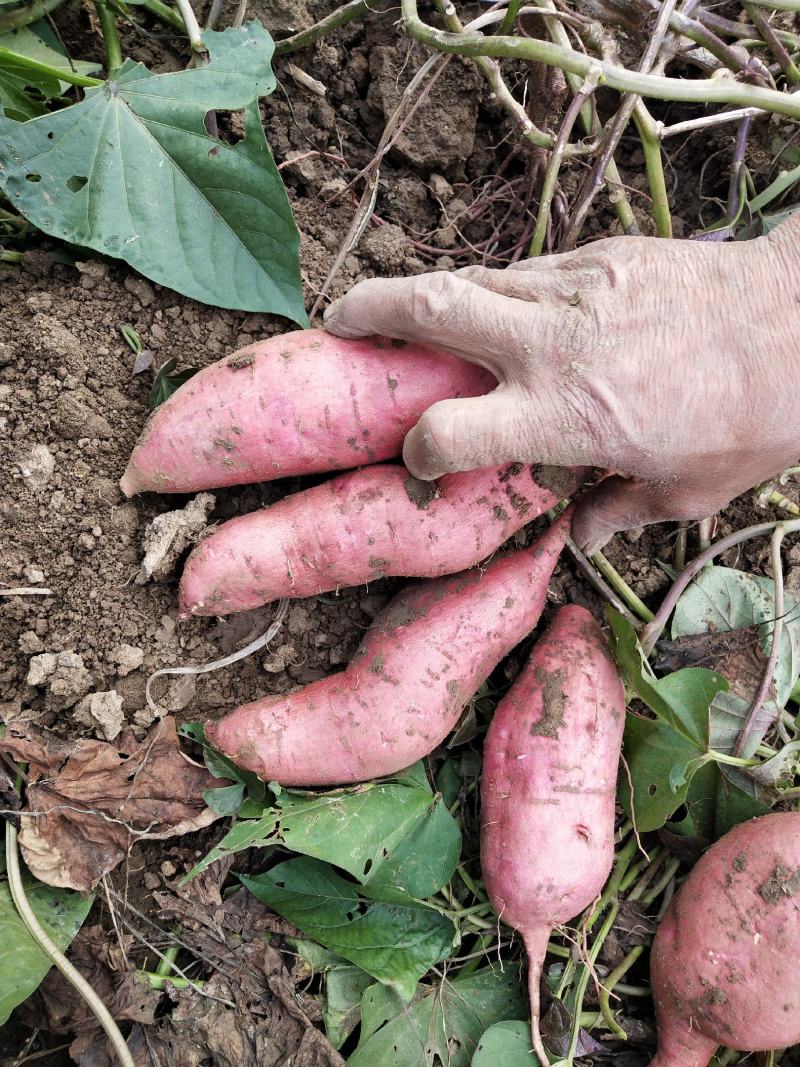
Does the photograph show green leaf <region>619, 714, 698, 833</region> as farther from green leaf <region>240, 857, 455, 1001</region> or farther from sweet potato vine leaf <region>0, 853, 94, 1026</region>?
sweet potato vine leaf <region>0, 853, 94, 1026</region>

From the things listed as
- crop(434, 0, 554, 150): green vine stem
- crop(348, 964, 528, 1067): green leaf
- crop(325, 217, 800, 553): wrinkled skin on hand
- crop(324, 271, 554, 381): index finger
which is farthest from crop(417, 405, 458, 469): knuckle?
crop(348, 964, 528, 1067): green leaf

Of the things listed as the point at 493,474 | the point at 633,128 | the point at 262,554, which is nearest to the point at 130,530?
the point at 262,554

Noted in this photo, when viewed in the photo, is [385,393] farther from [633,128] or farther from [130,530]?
[633,128]

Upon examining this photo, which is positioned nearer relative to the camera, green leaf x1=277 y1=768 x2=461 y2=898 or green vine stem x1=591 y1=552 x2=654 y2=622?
green leaf x1=277 y1=768 x2=461 y2=898

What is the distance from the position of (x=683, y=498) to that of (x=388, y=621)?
50 cm

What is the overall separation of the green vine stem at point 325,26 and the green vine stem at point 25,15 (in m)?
0.35

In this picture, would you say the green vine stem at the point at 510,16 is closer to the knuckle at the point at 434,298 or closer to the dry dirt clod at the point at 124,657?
the knuckle at the point at 434,298

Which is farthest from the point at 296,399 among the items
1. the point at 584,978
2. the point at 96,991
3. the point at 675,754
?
the point at 584,978

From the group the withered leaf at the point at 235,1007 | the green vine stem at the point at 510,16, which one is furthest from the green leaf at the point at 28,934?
the green vine stem at the point at 510,16

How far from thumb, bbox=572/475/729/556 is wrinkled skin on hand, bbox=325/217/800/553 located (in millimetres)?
71

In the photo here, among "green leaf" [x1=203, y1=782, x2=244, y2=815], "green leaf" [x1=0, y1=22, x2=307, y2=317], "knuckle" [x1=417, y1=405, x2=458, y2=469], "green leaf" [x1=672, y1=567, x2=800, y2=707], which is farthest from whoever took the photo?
"green leaf" [x1=672, y1=567, x2=800, y2=707]

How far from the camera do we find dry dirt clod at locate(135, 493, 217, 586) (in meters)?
1.13

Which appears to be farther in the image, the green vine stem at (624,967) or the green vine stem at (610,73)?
the green vine stem at (624,967)

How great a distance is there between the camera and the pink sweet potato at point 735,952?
1.12 m
